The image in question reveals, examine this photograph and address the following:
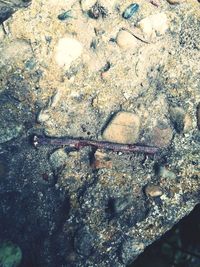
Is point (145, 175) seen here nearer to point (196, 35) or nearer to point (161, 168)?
point (161, 168)

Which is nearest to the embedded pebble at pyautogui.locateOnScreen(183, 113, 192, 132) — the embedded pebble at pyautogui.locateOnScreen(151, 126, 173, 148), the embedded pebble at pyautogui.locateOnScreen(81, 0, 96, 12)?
the embedded pebble at pyautogui.locateOnScreen(151, 126, 173, 148)

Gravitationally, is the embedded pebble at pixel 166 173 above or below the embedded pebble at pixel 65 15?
below

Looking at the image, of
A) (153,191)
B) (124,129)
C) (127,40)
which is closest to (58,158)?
(124,129)

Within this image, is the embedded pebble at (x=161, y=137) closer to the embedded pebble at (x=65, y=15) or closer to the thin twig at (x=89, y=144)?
the thin twig at (x=89, y=144)

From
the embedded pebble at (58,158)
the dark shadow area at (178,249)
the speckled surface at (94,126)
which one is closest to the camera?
the dark shadow area at (178,249)

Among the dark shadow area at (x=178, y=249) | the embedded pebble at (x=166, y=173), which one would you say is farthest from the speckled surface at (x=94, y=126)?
the dark shadow area at (x=178, y=249)

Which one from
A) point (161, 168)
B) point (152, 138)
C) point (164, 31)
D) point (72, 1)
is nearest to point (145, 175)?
point (161, 168)
